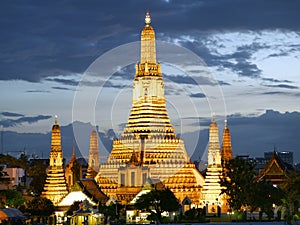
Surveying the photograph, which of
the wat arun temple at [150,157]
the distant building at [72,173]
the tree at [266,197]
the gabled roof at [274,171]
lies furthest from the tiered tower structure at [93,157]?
the tree at [266,197]

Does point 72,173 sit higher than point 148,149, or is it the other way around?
point 148,149

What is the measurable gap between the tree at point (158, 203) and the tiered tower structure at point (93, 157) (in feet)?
107

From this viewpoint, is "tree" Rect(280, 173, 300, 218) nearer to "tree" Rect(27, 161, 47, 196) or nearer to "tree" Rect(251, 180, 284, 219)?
"tree" Rect(251, 180, 284, 219)

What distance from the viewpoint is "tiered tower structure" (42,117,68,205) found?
97.5m

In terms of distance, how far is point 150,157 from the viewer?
97.9 meters

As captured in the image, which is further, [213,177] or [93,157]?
[93,157]

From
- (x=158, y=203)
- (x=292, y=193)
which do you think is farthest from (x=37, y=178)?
(x=292, y=193)

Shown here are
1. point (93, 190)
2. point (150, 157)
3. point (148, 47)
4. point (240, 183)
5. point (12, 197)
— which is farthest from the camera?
point (148, 47)

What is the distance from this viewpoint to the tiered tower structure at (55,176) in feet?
320

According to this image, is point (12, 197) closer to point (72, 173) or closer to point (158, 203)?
point (158, 203)

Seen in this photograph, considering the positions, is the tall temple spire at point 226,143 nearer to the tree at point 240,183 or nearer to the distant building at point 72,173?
the distant building at point 72,173

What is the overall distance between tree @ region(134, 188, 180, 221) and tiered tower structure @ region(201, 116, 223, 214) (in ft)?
55.1

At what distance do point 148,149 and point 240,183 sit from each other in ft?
67.8

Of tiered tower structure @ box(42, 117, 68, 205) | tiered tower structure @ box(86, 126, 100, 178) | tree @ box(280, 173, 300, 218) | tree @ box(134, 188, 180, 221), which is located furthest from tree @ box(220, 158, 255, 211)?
tiered tower structure @ box(86, 126, 100, 178)
